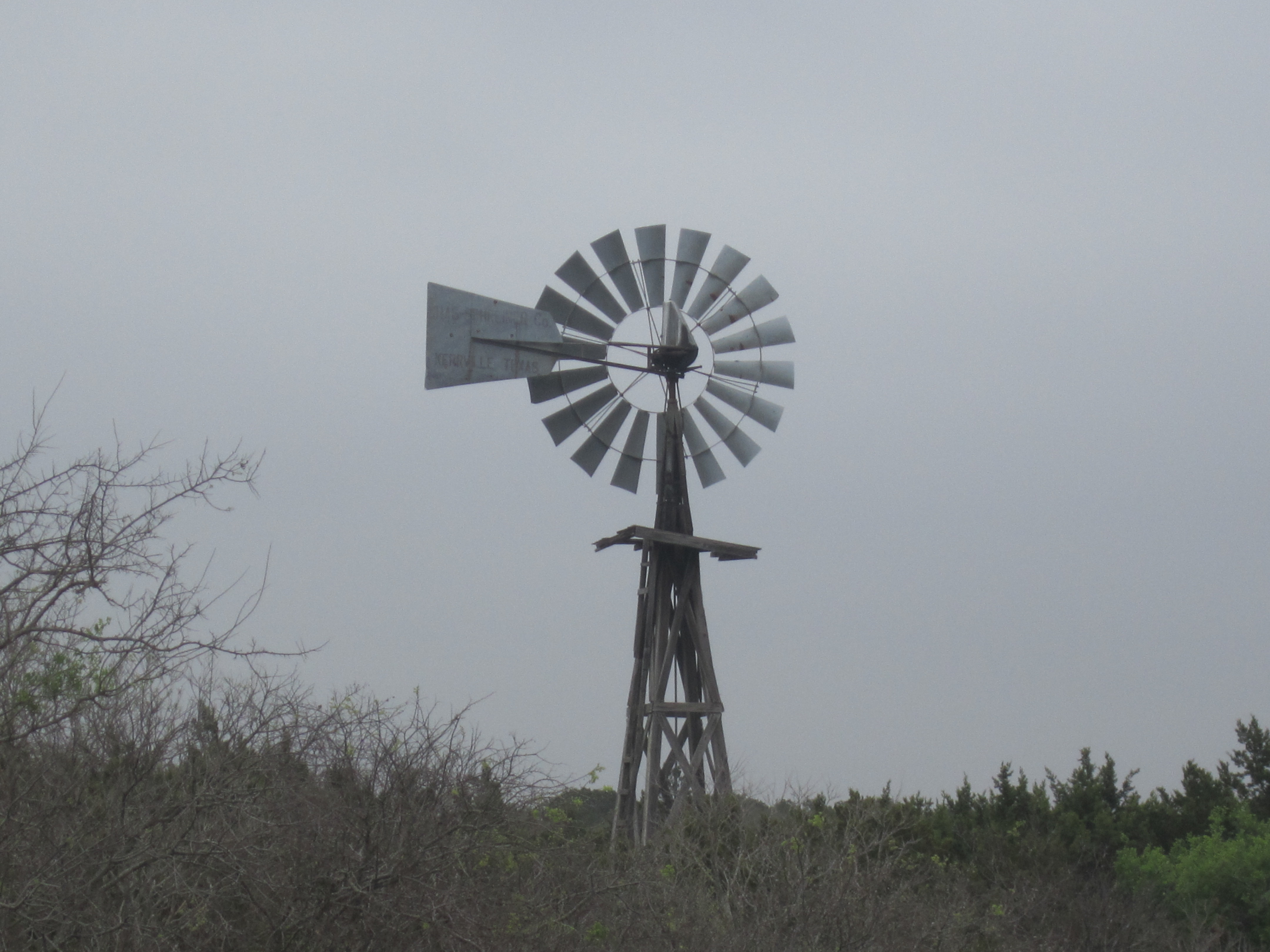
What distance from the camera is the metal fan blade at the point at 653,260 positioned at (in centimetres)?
1398

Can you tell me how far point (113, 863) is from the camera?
24.3 feet

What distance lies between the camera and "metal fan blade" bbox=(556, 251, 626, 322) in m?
13.8

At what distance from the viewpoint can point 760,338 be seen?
1453 centimetres

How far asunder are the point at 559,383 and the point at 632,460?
3.65 feet

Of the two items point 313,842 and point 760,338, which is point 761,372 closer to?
point 760,338

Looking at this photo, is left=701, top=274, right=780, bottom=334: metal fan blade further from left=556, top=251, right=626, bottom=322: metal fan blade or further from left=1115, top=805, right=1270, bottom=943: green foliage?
left=1115, top=805, right=1270, bottom=943: green foliage

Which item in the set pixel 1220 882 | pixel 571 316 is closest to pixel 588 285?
pixel 571 316

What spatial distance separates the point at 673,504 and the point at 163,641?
7330 millimetres

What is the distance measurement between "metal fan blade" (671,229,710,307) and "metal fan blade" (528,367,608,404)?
45.0 inches

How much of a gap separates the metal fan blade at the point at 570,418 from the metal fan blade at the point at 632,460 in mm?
459

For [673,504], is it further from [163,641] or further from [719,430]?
[163,641]

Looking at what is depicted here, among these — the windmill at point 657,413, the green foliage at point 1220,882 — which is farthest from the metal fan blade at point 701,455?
the green foliage at point 1220,882

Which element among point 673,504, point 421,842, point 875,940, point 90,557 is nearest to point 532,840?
point 421,842

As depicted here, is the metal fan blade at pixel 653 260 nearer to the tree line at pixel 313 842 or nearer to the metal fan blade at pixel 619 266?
the metal fan blade at pixel 619 266
